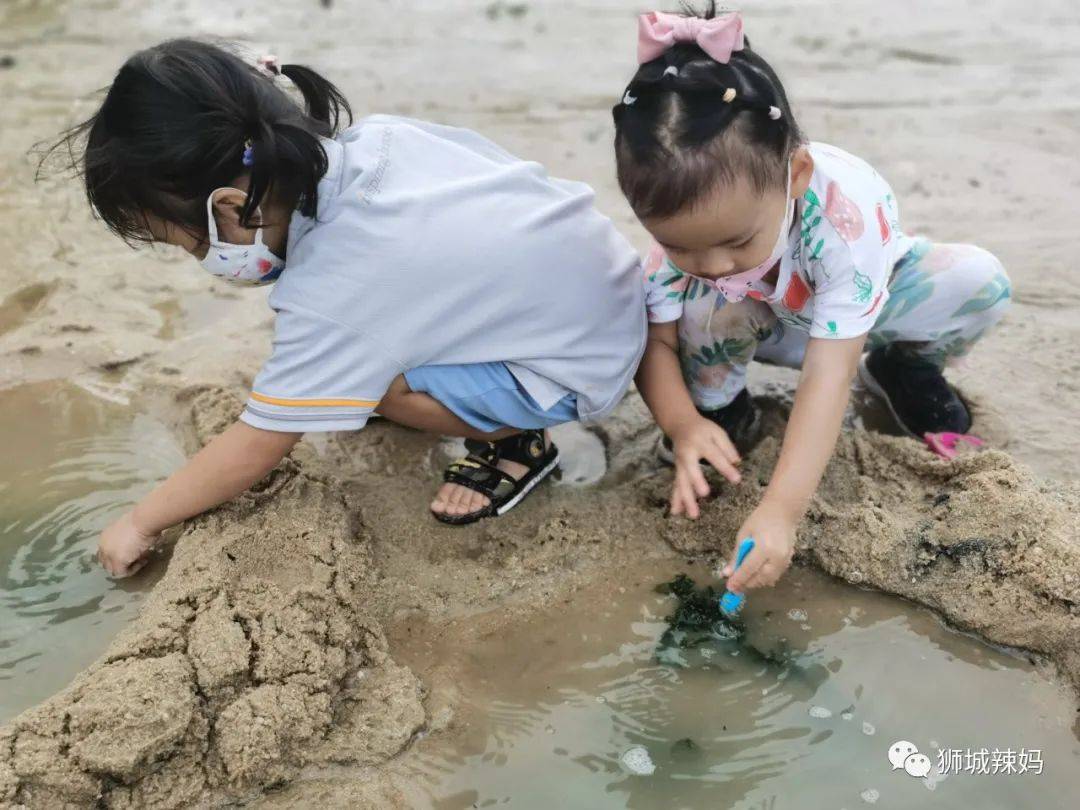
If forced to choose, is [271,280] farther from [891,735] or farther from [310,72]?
[891,735]

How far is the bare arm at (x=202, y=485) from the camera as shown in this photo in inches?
79.0

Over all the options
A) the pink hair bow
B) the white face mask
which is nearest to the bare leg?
the white face mask

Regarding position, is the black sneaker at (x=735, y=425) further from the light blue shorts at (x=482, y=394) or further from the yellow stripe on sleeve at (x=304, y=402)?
the yellow stripe on sleeve at (x=304, y=402)

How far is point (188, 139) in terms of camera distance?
1749mm

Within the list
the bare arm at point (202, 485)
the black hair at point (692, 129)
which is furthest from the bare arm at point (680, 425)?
the bare arm at point (202, 485)

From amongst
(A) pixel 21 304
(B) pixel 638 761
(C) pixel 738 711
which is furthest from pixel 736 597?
(A) pixel 21 304

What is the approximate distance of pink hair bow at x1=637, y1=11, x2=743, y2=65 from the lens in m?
1.72

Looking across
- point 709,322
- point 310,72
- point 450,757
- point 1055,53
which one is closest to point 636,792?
point 450,757

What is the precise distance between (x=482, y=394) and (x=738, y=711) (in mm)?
842

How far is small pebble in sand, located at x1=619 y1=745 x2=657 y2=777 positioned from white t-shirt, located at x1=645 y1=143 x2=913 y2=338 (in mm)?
888

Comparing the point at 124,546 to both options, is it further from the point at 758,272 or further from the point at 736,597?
the point at 758,272

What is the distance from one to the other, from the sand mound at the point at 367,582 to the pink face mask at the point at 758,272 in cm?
45

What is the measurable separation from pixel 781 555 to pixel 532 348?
0.70 meters

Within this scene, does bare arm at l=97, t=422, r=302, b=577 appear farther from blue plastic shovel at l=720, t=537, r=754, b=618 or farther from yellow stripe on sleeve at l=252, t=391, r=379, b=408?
blue plastic shovel at l=720, t=537, r=754, b=618
